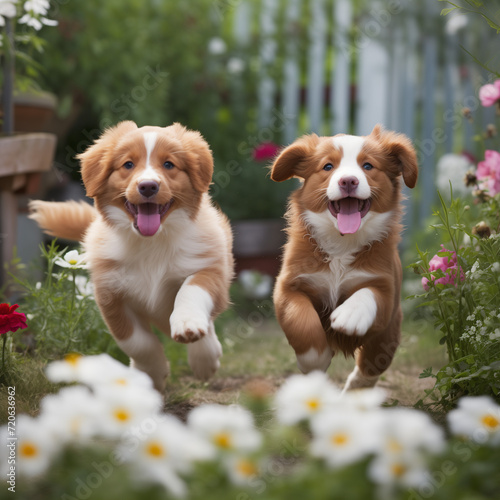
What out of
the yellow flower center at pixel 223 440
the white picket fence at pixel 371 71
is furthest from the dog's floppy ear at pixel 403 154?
the white picket fence at pixel 371 71

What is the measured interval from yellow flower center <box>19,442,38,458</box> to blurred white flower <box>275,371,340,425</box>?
1.80ft

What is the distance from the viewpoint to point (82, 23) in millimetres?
5742

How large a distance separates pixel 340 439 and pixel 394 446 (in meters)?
0.11

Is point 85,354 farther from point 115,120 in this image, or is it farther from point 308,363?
point 115,120

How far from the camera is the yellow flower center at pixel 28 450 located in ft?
4.95

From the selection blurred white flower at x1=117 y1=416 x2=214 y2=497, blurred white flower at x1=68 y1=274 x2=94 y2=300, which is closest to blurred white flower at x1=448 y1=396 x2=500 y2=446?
blurred white flower at x1=117 y1=416 x2=214 y2=497

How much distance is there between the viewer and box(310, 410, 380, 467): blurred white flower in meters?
1.47

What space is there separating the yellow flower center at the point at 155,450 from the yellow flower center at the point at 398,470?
1.53 ft

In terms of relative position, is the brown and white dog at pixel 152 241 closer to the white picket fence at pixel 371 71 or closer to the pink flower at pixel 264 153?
the pink flower at pixel 264 153

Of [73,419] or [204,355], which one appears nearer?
[73,419]

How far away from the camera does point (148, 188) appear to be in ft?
8.32

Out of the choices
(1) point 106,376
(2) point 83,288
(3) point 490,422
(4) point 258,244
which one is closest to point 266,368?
(2) point 83,288

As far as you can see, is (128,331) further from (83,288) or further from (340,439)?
(340,439)

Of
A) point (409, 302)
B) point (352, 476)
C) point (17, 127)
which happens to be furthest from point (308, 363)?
point (17, 127)
